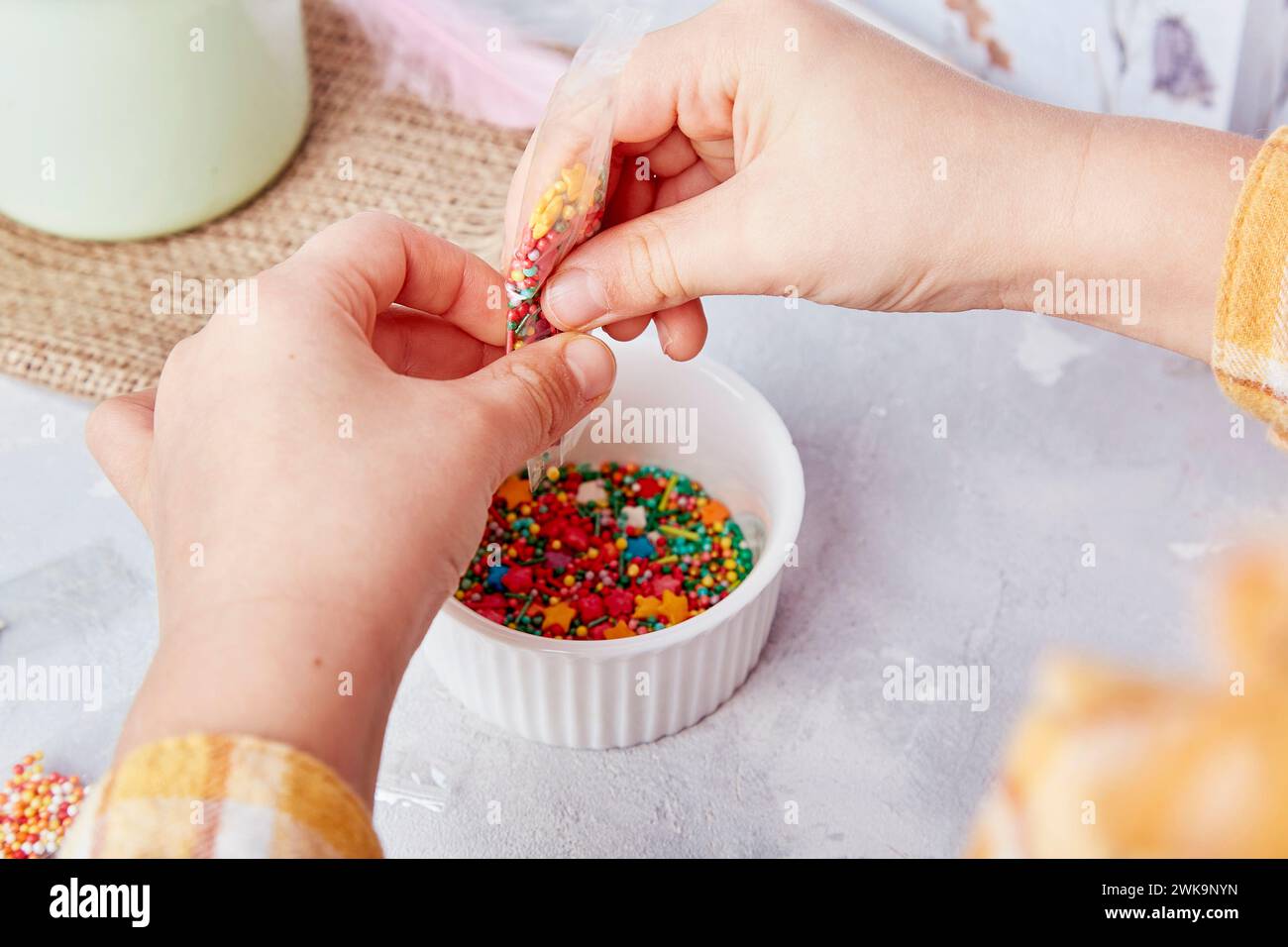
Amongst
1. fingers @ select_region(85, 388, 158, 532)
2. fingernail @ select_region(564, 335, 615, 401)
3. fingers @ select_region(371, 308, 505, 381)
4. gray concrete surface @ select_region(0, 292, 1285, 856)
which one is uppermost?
fingernail @ select_region(564, 335, 615, 401)

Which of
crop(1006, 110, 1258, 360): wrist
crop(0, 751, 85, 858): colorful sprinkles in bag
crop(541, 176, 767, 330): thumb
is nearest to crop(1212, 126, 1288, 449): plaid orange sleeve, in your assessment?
crop(1006, 110, 1258, 360): wrist

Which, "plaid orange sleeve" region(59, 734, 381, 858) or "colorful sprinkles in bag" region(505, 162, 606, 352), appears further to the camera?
"colorful sprinkles in bag" region(505, 162, 606, 352)

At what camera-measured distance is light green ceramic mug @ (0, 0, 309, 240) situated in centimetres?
94

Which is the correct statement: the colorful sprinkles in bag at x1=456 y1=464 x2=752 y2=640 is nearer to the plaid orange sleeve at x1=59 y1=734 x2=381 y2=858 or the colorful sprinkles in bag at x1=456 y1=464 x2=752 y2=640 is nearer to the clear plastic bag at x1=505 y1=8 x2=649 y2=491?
the clear plastic bag at x1=505 y1=8 x2=649 y2=491

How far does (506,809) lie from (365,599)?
33 centimetres

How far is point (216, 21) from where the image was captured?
98 cm

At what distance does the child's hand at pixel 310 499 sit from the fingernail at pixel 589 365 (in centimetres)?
2

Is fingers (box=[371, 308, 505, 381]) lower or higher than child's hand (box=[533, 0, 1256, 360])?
→ lower

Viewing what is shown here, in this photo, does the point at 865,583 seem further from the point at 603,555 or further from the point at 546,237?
the point at 546,237

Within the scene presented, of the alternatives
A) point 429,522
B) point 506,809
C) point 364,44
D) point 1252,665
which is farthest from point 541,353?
point 364,44

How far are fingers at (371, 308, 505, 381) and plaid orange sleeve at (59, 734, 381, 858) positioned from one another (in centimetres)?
38

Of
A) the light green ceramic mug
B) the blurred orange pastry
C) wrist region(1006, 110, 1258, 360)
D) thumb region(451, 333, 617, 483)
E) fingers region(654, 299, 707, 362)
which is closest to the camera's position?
the blurred orange pastry

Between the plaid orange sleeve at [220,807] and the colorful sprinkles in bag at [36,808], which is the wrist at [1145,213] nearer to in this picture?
the plaid orange sleeve at [220,807]

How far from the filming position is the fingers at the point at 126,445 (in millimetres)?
654
